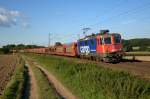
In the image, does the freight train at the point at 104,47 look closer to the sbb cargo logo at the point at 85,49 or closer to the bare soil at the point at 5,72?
the sbb cargo logo at the point at 85,49

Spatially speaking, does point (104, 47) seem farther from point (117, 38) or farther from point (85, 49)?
point (85, 49)

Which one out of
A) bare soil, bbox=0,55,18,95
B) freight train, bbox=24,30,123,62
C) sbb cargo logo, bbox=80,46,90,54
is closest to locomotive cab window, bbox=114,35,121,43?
freight train, bbox=24,30,123,62

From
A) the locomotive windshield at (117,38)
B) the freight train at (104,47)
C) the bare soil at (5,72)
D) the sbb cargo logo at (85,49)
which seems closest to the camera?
the bare soil at (5,72)

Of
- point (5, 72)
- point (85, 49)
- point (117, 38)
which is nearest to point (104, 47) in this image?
point (117, 38)

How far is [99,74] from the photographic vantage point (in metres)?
19.6

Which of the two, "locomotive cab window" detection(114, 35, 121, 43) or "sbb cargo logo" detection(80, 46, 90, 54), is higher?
"locomotive cab window" detection(114, 35, 121, 43)

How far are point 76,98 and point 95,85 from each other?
52.3 inches

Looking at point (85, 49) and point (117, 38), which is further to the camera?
point (85, 49)

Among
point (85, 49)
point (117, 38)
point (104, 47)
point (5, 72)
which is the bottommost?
point (5, 72)

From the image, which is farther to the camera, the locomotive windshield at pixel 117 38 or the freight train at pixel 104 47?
the locomotive windshield at pixel 117 38

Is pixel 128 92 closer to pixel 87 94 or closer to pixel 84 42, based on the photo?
pixel 87 94

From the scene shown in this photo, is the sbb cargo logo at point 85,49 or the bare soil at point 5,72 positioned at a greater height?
the sbb cargo logo at point 85,49

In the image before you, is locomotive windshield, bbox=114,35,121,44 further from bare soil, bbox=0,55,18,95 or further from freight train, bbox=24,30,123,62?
bare soil, bbox=0,55,18,95

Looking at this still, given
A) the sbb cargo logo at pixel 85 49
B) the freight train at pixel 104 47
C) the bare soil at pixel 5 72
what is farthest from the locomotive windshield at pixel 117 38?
the bare soil at pixel 5 72
